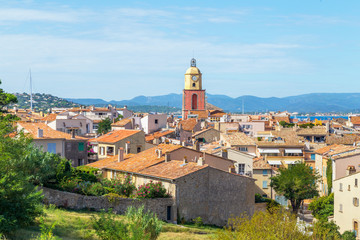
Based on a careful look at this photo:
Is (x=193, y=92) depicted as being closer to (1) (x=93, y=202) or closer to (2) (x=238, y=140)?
(2) (x=238, y=140)

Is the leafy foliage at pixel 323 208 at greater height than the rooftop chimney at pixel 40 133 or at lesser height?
lesser

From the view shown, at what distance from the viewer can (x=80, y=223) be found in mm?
25891

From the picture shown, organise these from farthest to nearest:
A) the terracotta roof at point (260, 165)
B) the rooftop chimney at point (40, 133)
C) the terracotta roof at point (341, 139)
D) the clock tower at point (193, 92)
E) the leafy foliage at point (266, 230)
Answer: the clock tower at point (193, 92)
the terracotta roof at point (341, 139)
the terracotta roof at point (260, 165)
the rooftop chimney at point (40, 133)
the leafy foliage at point (266, 230)

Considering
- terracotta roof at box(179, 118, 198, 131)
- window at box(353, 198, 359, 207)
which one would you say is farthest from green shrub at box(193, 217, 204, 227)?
terracotta roof at box(179, 118, 198, 131)

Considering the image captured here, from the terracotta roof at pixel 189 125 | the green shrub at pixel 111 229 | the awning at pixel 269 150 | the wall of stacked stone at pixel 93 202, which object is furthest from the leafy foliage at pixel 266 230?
the terracotta roof at pixel 189 125

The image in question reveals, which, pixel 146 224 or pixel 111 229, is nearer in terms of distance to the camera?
pixel 111 229

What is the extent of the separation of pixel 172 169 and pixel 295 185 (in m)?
22.2

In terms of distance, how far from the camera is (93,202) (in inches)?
1233

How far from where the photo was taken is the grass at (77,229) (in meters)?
23.3

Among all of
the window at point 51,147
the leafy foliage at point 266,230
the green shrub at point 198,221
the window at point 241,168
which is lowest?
the green shrub at point 198,221

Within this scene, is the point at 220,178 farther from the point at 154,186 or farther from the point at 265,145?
the point at 265,145

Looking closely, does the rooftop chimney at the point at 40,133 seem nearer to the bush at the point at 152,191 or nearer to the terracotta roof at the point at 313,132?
the bush at the point at 152,191

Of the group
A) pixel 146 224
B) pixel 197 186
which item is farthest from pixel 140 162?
pixel 146 224

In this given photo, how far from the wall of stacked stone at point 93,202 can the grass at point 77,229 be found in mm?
932
